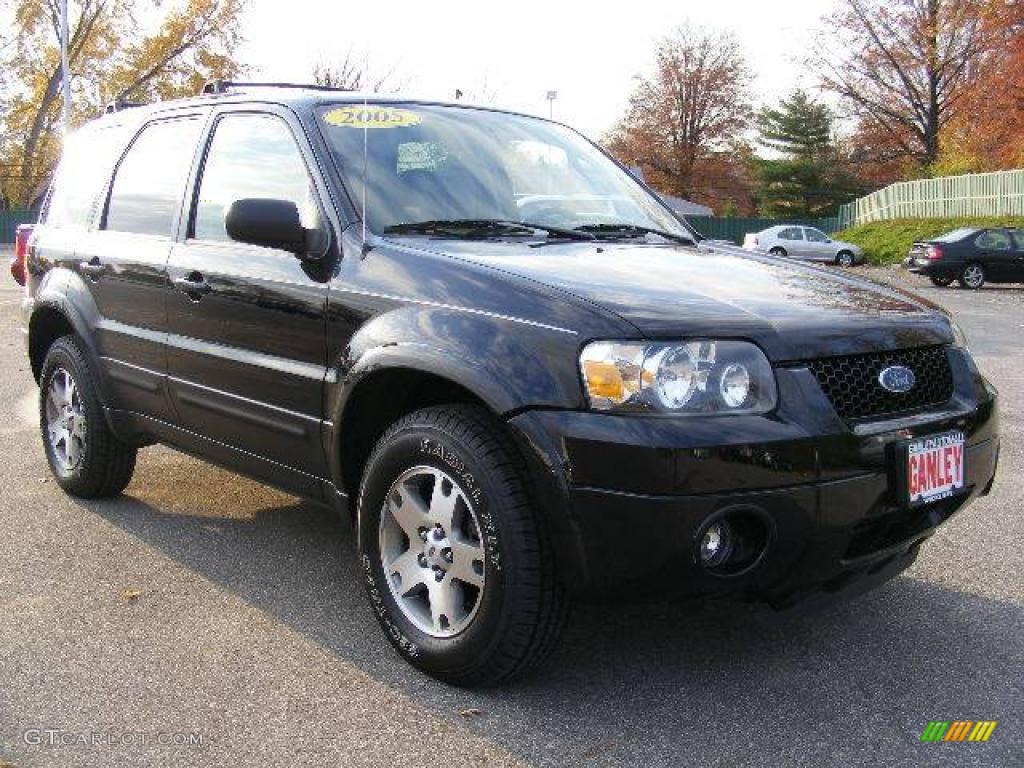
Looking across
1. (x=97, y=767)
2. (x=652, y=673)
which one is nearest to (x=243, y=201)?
(x=97, y=767)

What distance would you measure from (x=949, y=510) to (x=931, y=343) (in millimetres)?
498

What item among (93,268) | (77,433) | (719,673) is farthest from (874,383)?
(77,433)

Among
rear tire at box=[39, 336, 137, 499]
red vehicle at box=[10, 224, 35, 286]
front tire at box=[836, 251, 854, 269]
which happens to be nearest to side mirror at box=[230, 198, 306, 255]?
rear tire at box=[39, 336, 137, 499]

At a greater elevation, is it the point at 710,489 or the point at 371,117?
the point at 371,117

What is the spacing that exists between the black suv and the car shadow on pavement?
0.20 m

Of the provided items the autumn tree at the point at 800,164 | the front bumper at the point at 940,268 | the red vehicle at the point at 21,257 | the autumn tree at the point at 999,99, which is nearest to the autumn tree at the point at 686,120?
the autumn tree at the point at 800,164

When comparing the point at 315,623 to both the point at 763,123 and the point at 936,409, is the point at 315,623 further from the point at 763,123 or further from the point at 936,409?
the point at 763,123

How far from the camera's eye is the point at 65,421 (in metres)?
5.21

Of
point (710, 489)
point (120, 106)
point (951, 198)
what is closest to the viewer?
point (710, 489)

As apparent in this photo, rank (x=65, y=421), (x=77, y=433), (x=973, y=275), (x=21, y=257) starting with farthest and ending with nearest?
(x=973, y=275) < (x=21, y=257) < (x=65, y=421) < (x=77, y=433)

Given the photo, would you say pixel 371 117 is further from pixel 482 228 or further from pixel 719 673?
pixel 719 673

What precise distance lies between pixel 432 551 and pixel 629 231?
152 cm

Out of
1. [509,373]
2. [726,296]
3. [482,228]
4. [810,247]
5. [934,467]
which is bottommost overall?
[810,247]

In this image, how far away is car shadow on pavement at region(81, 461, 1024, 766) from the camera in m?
2.82
